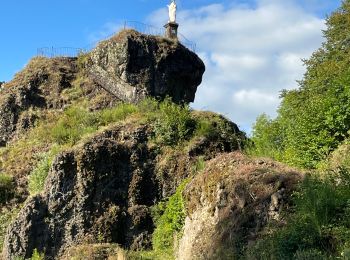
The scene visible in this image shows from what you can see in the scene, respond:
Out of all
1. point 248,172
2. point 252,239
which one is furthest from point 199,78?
point 252,239

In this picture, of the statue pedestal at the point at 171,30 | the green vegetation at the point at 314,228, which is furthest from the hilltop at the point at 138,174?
the statue pedestal at the point at 171,30

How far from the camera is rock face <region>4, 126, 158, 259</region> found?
20078 millimetres

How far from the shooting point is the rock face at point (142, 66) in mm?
30344

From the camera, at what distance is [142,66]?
1209 inches

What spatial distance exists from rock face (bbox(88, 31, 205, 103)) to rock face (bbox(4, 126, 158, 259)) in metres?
8.62

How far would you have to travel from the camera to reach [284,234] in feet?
38.3

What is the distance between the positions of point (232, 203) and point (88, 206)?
26.3ft

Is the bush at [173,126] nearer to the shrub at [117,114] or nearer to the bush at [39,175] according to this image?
the shrub at [117,114]

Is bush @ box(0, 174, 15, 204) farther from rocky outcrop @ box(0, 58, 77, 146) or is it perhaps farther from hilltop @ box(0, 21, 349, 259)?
rocky outcrop @ box(0, 58, 77, 146)

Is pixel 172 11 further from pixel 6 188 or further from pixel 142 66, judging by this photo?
pixel 6 188

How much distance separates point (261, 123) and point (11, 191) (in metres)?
18.7

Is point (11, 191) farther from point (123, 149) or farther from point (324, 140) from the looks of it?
point (324, 140)

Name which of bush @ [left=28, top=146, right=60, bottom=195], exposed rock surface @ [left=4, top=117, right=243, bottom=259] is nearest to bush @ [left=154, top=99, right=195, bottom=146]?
exposed rock surface @ [left=4, top=117, right=243, bottom=259]

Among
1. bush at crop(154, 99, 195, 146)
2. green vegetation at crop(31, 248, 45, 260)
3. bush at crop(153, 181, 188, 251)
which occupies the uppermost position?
bush at crop(154, 99, 195, 146)
